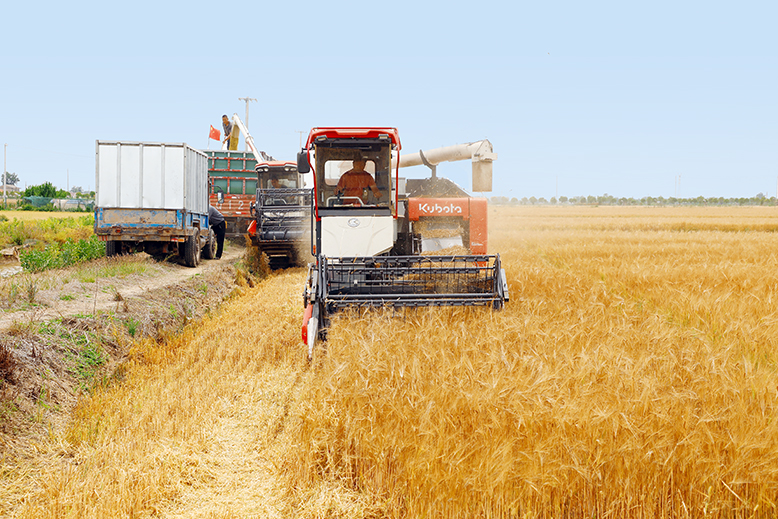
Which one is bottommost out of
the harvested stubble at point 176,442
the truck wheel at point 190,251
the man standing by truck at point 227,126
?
the harvested stubble at point 176,442

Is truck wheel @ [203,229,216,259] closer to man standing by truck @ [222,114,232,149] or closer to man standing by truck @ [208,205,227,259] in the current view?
man standing by truck @ [208,205,227,259]

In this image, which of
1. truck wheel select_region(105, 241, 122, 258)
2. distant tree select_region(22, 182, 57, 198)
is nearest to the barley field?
truck wheel select_region(105, 241, 122, 258)

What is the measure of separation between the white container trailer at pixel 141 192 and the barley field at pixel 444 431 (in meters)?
7.99

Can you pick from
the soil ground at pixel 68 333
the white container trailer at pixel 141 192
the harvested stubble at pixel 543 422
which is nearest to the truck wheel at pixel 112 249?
the white container trailer at pixel 141 192

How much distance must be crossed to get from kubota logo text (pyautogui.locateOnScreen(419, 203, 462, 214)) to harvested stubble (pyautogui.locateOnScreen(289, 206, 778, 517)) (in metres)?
5.19

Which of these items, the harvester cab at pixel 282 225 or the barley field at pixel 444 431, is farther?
the harvester cab at pixel 282 225

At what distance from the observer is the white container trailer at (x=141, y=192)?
12.5m

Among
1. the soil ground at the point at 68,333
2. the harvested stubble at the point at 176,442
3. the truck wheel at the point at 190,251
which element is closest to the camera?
the harvested stubble at the point at 176,442

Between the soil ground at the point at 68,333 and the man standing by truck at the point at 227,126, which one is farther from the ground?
the man standing by truck at the point at 227,126

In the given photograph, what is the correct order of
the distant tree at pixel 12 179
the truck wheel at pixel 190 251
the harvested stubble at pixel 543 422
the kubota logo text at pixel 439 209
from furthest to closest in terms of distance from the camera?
the distant tree at pixel 12 179 → the truck wheel at pixel 190 251 → the kubota logo text at pixel 439 209 → the harvested stubble at pixel 543 422

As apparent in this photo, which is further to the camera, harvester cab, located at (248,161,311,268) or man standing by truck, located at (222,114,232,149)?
man standing by truck, located at (222,114,232,149)

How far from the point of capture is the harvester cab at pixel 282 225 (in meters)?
12.5

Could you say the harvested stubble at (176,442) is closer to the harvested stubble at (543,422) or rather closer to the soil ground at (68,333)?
the soil ground at (68,333)

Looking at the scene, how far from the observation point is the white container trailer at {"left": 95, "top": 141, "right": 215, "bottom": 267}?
12.5 metres
